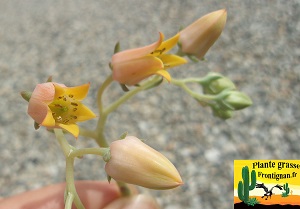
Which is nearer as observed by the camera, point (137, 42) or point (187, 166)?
point (187, 166)

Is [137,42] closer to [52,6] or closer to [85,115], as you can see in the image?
[52,6]

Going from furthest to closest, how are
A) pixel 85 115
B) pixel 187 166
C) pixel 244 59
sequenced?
1. pixel 244 59
2. pixel 187 166
3. pixel 85 115

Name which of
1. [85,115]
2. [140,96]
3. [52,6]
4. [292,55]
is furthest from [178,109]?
[85,115]

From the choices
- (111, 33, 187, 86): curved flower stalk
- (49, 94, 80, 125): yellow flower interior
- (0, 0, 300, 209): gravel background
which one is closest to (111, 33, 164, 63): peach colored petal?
(111, 33, 187, 86): curved flower stalk

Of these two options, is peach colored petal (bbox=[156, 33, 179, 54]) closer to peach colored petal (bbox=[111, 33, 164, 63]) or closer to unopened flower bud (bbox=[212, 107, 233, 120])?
peach colored petal (bbox=[111, 33, 164, 63])

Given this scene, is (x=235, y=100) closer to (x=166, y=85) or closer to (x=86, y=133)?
(x=86, y=133)

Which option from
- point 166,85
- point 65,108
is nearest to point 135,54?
point 65,108

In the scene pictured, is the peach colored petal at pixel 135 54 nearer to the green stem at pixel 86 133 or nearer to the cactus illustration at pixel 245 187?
the green stem at pixel 86 133
